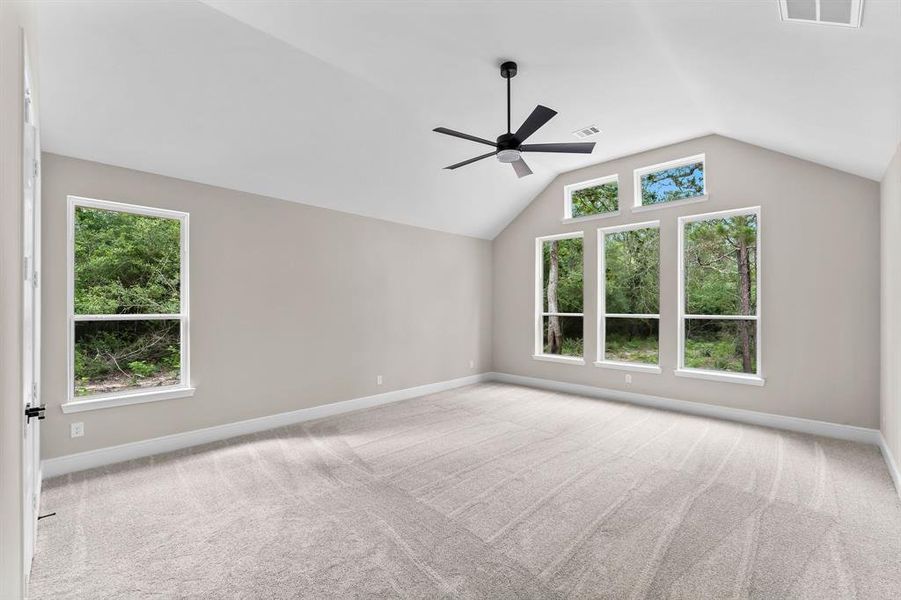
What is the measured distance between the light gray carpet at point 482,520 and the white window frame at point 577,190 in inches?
124

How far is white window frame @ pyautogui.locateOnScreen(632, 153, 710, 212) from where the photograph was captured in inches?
199

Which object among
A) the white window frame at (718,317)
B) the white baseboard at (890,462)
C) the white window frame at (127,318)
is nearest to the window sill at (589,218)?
the white window frame at (718,317)

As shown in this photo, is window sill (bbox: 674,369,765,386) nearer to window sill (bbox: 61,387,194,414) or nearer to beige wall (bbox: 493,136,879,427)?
beige wall (bbox: 493,136,879,427)

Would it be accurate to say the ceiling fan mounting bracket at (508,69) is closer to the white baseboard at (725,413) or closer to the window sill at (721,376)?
the window sill at (721,376)

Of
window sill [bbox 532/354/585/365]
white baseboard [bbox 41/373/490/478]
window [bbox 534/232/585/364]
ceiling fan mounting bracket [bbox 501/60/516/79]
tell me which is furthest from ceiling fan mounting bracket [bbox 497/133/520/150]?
window sill [bbox 532/354/585/365]

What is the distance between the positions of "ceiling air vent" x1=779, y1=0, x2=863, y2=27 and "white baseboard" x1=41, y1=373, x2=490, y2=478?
5.20m

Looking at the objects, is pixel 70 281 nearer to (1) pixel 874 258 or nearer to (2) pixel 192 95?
(2) pixel 192 95

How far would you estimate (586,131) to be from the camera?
461 centimetres

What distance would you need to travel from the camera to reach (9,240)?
1.30 meters

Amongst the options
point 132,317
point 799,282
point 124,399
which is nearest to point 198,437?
point 124,399

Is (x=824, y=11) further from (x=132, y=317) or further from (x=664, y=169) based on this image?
(x=132, y=317)

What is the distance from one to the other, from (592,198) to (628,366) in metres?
2.57

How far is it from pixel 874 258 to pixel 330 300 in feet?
19.1

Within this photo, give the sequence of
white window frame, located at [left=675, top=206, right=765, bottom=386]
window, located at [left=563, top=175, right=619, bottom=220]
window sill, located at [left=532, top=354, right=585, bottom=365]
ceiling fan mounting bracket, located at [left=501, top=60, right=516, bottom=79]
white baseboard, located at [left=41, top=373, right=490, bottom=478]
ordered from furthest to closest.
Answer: window sill, located at [left=532, top=354, right=585, bottom=365], window, located at [left=563, top=175, right=619, bottom=220], white window frame, located at [left=675, top=206, right=765, bottom=386], white baseboard, located at [left=41, top=373, right=490, bottom=478], ceiling fan mounting bracket, located at [left=501, top=60, right=516, bottom=79]
